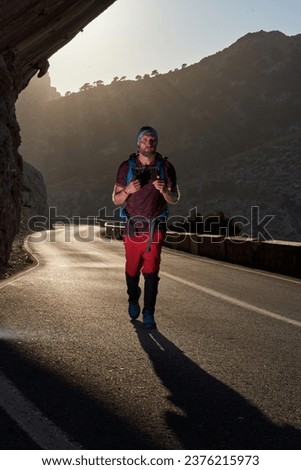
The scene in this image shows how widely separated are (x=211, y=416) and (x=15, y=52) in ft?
45.6

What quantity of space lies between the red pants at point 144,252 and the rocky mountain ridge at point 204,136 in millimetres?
113139

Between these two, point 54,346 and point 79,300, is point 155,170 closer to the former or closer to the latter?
point 54,346

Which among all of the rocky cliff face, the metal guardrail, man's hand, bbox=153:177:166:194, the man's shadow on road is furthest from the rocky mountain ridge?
the man's shadow on road

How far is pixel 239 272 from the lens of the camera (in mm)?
15047

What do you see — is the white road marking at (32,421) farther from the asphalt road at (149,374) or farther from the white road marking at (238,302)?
the white road marking at (238,302)

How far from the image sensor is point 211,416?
3.62 m

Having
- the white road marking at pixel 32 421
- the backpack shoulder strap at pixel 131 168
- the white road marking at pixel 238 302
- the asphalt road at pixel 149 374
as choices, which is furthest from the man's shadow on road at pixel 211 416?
the white road marking at pixel 238 302

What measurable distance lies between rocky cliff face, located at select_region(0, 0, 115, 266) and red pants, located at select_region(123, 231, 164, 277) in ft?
24.6

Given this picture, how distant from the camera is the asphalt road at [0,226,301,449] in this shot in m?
3.25

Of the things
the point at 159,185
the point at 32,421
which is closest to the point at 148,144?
the point at 159,185

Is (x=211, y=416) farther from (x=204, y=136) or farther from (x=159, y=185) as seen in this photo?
(x=204, y=136)

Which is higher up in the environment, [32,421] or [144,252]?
[144,252]

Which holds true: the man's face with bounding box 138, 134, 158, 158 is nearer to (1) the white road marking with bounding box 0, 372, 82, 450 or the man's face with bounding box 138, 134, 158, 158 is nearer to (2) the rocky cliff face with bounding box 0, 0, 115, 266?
(1) the white road marking with bounding box 0, 372, 82, 450

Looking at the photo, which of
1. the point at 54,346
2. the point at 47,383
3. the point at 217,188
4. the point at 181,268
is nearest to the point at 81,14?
the point at 181,268
